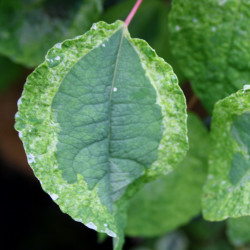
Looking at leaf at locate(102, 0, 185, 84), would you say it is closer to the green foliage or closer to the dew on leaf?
the green foliage

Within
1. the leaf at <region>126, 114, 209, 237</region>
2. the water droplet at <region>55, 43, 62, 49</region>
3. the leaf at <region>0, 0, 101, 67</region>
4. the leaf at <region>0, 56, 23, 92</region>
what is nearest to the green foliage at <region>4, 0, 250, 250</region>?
the water droplet at <region>55, 43, 62, 49</region>

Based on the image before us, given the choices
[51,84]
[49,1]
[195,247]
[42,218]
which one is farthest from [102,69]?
[42,218]

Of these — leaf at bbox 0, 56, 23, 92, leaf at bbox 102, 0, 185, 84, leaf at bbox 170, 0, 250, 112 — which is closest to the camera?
leaf at bbox 170, 0, 250, 112

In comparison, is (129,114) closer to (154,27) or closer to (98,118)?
(98,118)

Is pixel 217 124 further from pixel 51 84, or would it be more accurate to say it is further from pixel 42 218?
pixel 42 218

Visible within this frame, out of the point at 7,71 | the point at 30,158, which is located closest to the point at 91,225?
the point at 30,158
